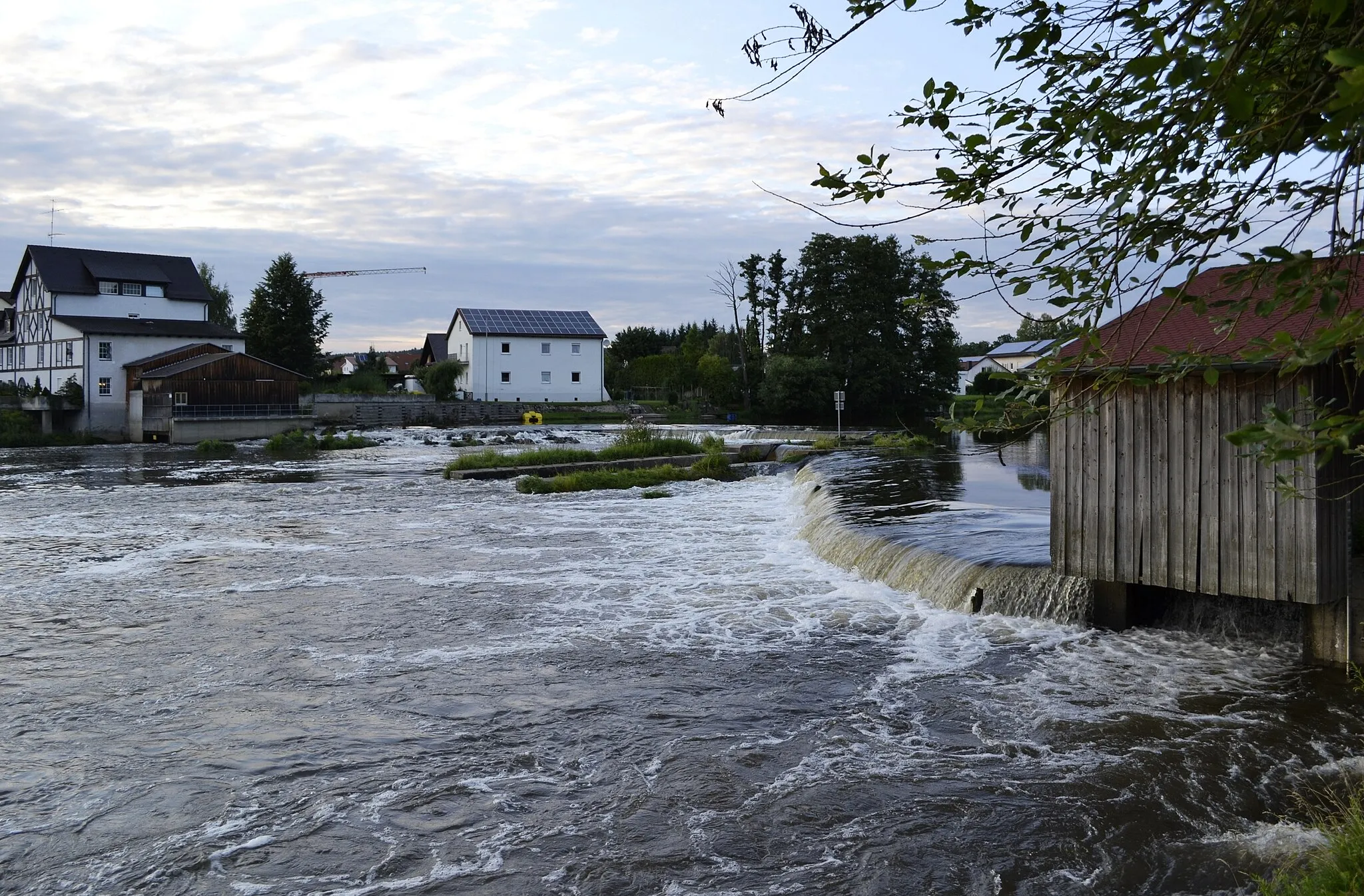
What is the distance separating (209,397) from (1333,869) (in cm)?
5041

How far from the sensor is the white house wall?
66062mm

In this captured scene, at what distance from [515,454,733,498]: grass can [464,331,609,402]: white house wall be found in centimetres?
3892

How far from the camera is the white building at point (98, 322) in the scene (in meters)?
49.2

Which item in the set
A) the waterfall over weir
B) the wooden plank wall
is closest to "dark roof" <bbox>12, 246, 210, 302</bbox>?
the waterfall over weir

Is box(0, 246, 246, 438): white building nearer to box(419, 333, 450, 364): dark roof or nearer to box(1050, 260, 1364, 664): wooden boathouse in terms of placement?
box(419, 333, 450, 364): dark roof

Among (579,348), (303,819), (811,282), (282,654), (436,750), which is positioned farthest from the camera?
(579,348)

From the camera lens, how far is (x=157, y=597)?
12.8 m

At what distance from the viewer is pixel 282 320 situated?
209 feet

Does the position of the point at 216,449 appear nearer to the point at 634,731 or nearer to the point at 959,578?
the point at 959,578

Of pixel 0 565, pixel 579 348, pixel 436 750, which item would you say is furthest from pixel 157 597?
pixel 579 348

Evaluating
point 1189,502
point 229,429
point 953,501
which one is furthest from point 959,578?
point 229,429

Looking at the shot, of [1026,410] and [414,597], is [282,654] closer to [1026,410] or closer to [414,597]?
[414,597]

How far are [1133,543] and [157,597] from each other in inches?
450

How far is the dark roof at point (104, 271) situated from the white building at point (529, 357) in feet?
54.0
